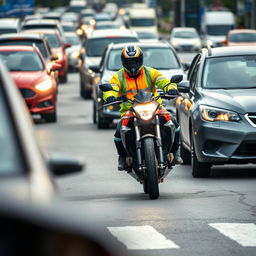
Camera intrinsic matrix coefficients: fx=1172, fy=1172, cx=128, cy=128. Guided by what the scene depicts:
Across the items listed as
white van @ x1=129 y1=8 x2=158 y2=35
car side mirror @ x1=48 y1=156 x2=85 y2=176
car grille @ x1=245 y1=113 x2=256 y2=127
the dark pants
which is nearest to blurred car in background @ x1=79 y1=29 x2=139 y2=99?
car grille @ x1=245 y1=113 x2=256 y2=127

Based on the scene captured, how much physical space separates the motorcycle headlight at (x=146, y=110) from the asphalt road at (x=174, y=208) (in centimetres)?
83

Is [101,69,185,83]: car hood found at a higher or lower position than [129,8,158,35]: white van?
higher

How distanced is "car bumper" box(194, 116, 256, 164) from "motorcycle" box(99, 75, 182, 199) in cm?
118

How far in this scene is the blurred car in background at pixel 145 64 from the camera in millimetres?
21984

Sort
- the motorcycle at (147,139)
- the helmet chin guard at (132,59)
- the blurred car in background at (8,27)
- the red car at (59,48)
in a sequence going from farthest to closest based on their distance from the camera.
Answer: the blurred car in background at (8,27) → the red car at (59,48) → the helmet chin guard at (132,59) → the motorcycle at (147,139)

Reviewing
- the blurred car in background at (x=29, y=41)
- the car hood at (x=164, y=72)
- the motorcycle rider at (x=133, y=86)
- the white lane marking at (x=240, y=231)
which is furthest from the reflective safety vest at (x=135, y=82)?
the blurred car in background at (x=29, y=41)

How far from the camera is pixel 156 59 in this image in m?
22.7

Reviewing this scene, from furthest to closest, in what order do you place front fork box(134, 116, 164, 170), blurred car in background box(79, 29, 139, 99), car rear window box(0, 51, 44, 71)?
blurred car in background box(79, 29, 139, 99), car rear window box(0, 51, 44, 71), front fork box(134, 116, 164, 170)

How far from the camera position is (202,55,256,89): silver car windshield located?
14.4 metres

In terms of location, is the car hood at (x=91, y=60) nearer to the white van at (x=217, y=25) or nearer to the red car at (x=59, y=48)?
the red car at (x=59, y=48)

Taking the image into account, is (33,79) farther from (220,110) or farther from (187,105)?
(220,110)

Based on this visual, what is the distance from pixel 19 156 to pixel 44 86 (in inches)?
778

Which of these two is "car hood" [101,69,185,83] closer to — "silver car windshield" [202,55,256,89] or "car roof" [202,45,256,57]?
"car roof" [202,45,256,57]

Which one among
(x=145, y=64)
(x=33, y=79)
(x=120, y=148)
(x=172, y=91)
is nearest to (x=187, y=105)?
(x=172, y=91)
